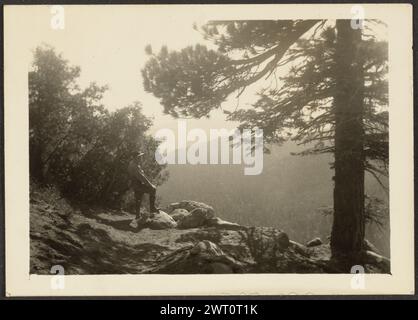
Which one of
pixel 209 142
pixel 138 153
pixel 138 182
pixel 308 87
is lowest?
pixel 138 182

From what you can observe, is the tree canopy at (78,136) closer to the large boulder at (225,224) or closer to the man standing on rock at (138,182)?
the man standing on rock at (138,182)

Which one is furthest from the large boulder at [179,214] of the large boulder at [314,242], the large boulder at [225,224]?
the large boulder at [314,242]

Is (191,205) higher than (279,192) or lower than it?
lower

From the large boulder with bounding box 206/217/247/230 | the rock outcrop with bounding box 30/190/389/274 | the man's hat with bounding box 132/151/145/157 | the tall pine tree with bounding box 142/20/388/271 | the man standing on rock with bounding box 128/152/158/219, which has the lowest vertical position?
the rock outcrop with bounding box 30/190/389/274

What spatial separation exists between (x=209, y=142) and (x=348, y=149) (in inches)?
56.8

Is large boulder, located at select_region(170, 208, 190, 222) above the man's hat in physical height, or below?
below

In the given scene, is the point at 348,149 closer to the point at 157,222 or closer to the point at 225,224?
the point at 225,224

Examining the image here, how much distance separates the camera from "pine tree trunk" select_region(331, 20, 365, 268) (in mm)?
4773

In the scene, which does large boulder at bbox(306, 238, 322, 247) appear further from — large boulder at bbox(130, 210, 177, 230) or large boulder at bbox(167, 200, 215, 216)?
large boulder at bbox(130, 210, 177, 230)

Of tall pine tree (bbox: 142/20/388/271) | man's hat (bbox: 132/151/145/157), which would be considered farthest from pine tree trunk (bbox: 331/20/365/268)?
man's hat (bbox: 132/151/145/157)

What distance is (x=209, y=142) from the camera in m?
4.92

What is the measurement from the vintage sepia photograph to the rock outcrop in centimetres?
1

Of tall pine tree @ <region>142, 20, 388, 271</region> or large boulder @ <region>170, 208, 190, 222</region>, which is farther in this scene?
large boulder @ <region>170, 208, 190, 222</region>

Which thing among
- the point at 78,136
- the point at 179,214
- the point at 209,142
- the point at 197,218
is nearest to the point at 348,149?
the point at 209,142
